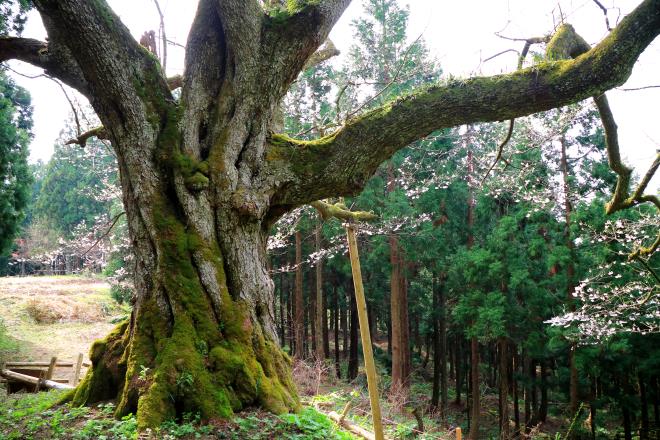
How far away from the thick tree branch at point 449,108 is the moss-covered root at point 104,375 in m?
2.19

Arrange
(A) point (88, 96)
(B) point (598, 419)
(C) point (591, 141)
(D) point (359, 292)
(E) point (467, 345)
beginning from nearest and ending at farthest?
(D) point (359, 292)
(A) point (88, 96)
(C) point (591, 141)
(B) point (598, 419)
(E) point (467, 345)

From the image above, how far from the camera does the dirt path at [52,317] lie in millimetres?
16766

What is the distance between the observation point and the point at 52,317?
68.0 ft

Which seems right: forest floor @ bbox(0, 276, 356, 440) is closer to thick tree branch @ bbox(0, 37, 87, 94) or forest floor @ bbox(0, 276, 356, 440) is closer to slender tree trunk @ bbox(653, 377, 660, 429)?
thick tree branch @ bbox(0, 37, 87, 94)

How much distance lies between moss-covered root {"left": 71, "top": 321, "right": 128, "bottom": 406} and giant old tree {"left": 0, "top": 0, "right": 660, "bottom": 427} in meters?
0.01

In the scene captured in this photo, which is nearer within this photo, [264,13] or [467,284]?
[264,13]

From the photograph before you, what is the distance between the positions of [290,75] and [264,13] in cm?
66

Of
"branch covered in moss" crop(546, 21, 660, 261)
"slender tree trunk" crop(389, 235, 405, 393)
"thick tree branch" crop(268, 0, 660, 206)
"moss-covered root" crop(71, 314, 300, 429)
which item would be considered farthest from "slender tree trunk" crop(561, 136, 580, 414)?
"moss-covered root" crop(71, 314, 300, 429)

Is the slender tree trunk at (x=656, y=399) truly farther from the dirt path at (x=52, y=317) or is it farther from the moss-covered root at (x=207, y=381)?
the dirt path at (x=52, y=317)

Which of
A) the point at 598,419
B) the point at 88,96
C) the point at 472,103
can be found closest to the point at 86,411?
the point at 88,96

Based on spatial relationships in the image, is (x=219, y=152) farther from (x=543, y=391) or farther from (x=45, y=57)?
(x=543, y=391)

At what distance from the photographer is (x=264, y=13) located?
16.5ft

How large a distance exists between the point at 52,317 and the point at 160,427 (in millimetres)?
19973

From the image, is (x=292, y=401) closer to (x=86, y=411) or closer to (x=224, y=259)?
(x=224, y=259)
